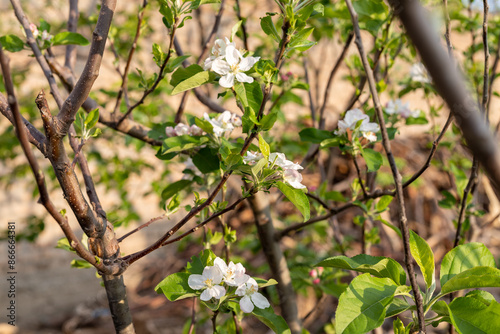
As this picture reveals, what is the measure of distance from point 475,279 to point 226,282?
45cm

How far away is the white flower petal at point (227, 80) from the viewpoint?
0.87m

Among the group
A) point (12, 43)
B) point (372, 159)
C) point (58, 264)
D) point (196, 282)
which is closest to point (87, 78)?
point (196, 282)

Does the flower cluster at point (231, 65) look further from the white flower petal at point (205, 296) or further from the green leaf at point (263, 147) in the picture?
the white flower petal at point (205, 296)

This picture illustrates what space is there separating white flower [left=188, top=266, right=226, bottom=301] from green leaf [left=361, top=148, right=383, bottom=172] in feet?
1.50

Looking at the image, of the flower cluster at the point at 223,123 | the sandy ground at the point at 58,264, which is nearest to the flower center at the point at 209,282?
the flower cluster at the point at 223,123

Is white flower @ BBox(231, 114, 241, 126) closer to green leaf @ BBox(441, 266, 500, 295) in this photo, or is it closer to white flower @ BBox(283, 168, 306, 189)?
white flower @ BBox(283, 168, 306, 189)

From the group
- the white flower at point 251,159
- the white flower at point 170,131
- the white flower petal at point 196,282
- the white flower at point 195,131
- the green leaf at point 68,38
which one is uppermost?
the green leaf at point 68,38

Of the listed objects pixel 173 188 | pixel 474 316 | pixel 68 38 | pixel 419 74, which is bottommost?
pixel 474 316

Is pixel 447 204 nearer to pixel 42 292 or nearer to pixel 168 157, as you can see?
pixel 168 157

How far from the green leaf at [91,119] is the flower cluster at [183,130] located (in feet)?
0.78

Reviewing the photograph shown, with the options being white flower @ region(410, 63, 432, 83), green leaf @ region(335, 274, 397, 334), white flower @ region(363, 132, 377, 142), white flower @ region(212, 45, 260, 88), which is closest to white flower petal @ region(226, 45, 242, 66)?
white flower @ region(212, 45, 260, 88)

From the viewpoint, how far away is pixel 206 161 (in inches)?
41.3

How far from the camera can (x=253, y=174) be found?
0.80 meters

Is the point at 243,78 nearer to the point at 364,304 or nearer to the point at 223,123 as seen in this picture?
the point at 223,123
